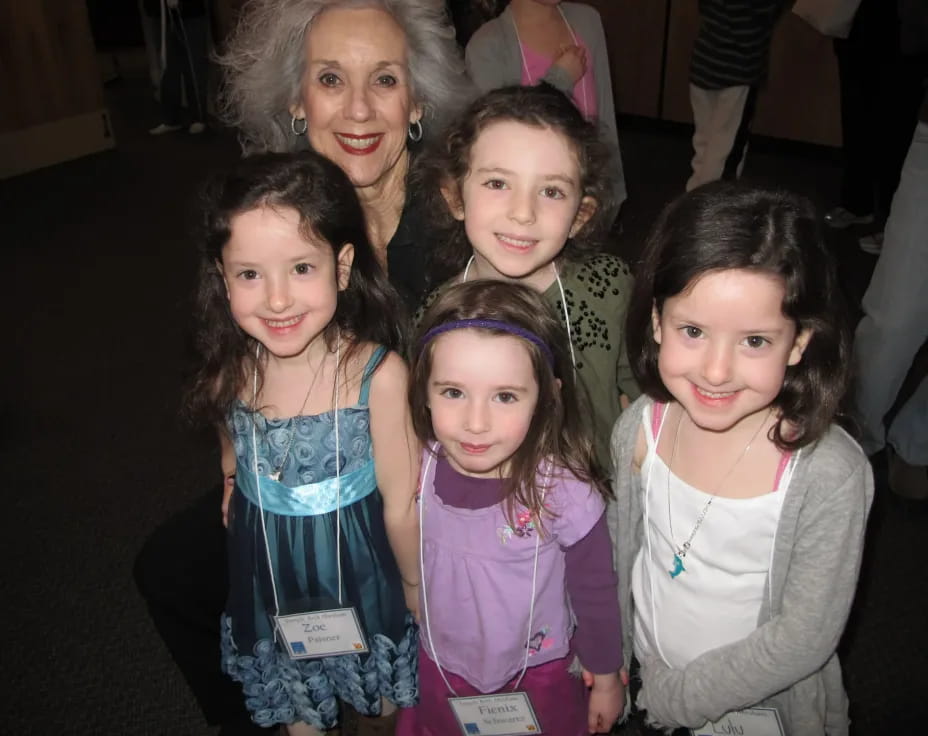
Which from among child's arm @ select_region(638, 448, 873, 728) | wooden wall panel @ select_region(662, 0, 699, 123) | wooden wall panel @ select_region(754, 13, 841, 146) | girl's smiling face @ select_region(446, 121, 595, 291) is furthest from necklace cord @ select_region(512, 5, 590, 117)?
wooden wall panel @ select_region(662, 0, 699, 123)

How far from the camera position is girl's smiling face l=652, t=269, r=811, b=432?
3.55 feet

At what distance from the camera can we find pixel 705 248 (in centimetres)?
110

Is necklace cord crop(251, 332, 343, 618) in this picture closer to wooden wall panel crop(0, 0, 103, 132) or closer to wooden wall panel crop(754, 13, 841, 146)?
wooden wall panel crop(754, 13, 841, 146)

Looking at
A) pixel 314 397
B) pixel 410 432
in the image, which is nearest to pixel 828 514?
pixel 410 432

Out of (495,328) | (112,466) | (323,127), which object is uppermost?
(323,127)

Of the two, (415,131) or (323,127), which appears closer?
(323,127)

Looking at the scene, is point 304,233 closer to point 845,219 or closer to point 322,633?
point 322,633

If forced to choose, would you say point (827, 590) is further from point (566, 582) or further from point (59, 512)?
point (59, 512)

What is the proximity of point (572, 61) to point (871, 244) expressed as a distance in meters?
2.09

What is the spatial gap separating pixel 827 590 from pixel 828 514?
12cm

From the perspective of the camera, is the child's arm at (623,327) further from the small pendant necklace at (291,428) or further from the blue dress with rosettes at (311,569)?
the small pendant necklace at (291,428)

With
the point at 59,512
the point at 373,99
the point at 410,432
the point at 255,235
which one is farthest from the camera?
the point at 59,512

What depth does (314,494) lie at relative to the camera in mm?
1397

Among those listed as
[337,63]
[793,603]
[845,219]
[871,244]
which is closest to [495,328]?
[793,603]
